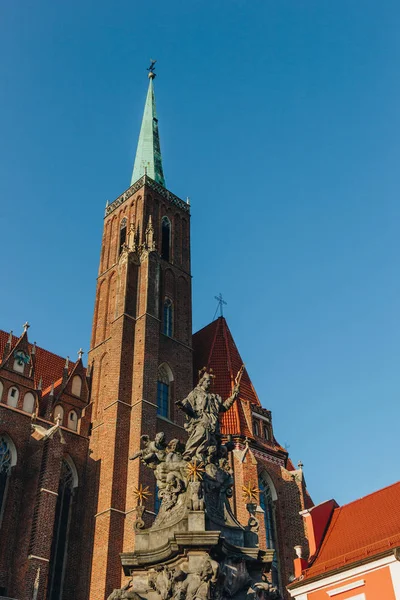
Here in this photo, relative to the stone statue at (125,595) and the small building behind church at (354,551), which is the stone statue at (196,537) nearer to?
the stone statue at (125,595)

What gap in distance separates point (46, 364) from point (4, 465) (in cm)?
693

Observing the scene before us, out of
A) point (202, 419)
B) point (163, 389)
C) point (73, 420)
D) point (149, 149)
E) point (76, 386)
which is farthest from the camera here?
point (149, 149)

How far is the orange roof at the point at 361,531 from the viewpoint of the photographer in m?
17.1

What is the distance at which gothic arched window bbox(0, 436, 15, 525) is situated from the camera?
71.0ft

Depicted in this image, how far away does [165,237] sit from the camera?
106 feet

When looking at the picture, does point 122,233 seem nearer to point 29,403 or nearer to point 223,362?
point 223,362

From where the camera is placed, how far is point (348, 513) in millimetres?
20312

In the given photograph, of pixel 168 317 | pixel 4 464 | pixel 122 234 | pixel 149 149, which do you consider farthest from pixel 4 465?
pixel 149 149

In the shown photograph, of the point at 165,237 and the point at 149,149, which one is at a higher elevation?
the point at 149,149

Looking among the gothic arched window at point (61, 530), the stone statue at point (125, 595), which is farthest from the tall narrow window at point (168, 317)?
the stone statue at point (125, 595)

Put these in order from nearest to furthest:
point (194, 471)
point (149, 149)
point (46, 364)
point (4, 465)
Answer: point (194, 471) → point (4, 465) → point (46, 364) → point (149, 149)

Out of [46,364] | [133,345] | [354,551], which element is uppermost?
[46,364]

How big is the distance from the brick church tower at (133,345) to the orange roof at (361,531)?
20.7 ft

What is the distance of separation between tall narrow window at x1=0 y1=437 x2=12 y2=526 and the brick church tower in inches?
120
